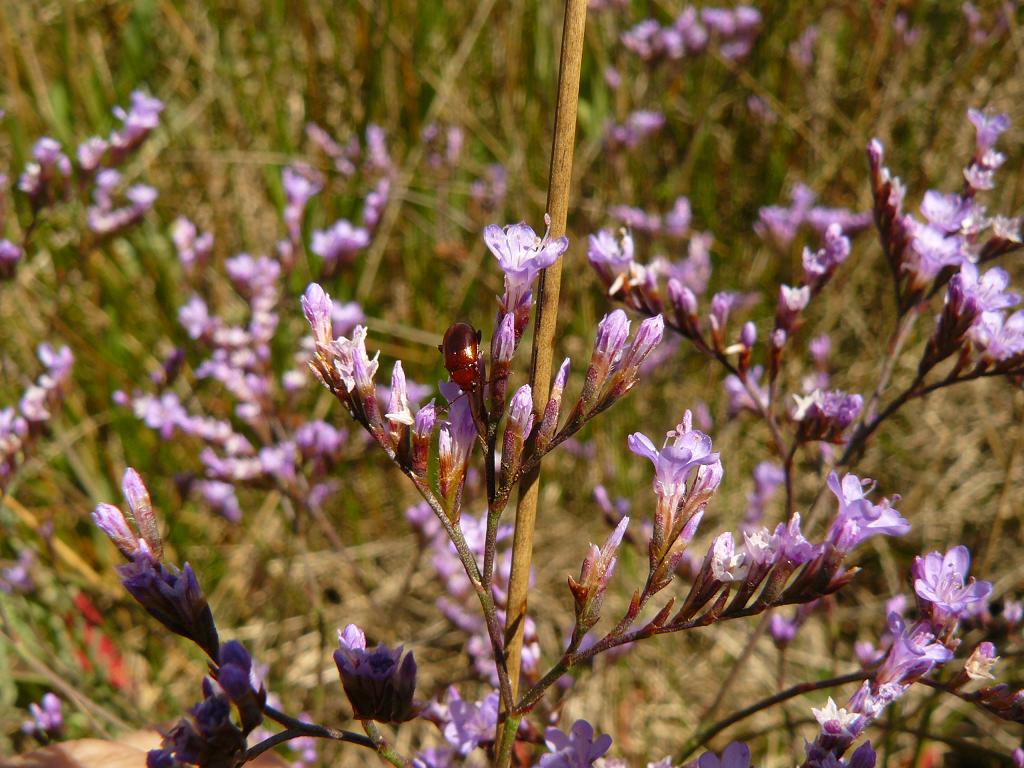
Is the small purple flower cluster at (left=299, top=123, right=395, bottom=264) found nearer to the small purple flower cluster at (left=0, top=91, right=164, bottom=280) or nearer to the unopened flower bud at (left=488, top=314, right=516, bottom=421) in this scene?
the small purple flower cluster at (left=0, top=91, right=164, bottom=280)

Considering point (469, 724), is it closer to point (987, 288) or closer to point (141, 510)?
point (141, 510)

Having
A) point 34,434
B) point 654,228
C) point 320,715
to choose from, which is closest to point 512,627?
point 320,715

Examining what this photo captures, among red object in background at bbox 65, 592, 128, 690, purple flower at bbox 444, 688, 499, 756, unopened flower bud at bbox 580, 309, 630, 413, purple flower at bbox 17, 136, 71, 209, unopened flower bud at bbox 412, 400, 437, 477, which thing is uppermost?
purple flower at bbox 17, 136, 71, 209

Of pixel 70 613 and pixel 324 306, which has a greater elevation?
pixel 70 613

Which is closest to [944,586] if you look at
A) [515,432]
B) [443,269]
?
[515,432]

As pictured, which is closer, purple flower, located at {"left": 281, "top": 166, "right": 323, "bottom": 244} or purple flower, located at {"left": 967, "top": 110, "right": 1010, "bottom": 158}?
purple flower, located at {"left": 967, "top": 110, "right": 1010, "bottom": 158}

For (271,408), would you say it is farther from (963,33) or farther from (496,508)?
(963,33)

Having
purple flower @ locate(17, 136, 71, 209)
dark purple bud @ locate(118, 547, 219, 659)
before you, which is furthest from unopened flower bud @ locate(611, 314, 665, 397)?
purple flower @ locate(17, 136, 71, 209)
